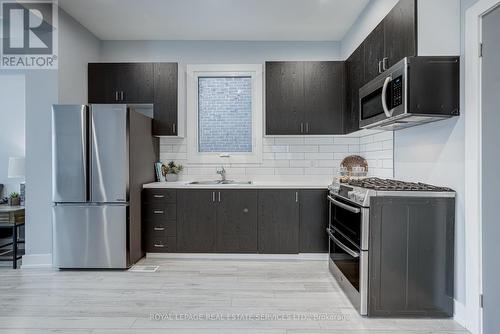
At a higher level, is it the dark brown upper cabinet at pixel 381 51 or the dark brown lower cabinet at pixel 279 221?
the dark brown upper cabinet at pixel 381 51

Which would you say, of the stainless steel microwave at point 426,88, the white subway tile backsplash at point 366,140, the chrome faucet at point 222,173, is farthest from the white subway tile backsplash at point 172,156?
the stainless steel microwave at point 426,88

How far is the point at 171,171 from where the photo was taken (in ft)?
13.9

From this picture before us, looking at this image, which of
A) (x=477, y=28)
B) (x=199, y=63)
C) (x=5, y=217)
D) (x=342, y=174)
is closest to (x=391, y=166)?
(x=342, y=174)

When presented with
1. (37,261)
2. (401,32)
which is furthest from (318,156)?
(37,261)

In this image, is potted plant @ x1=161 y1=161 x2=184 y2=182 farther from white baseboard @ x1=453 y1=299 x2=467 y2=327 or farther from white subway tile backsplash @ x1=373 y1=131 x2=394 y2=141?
white baseboard @ x1=453 y1=299 x2=467 y2=327

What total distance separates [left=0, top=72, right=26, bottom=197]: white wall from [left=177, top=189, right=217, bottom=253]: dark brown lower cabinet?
2369 mm

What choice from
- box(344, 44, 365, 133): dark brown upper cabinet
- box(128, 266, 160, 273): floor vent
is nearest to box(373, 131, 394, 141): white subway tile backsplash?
box(344, 44, 365, 133): dark brown upper cabinet

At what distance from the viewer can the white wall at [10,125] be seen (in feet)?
14.0

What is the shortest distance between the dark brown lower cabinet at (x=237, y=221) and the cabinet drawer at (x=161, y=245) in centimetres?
53

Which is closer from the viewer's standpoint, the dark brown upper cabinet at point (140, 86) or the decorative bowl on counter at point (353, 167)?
the decorative bowl on counter at point (353, 167)

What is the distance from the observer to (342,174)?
4.03 meters

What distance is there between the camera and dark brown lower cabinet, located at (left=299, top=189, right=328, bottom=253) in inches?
145

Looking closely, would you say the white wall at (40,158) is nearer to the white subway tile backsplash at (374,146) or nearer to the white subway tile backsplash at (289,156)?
the white subway tile backsplash at (289,156)

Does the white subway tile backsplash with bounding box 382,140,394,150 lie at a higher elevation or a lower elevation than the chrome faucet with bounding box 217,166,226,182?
higher
